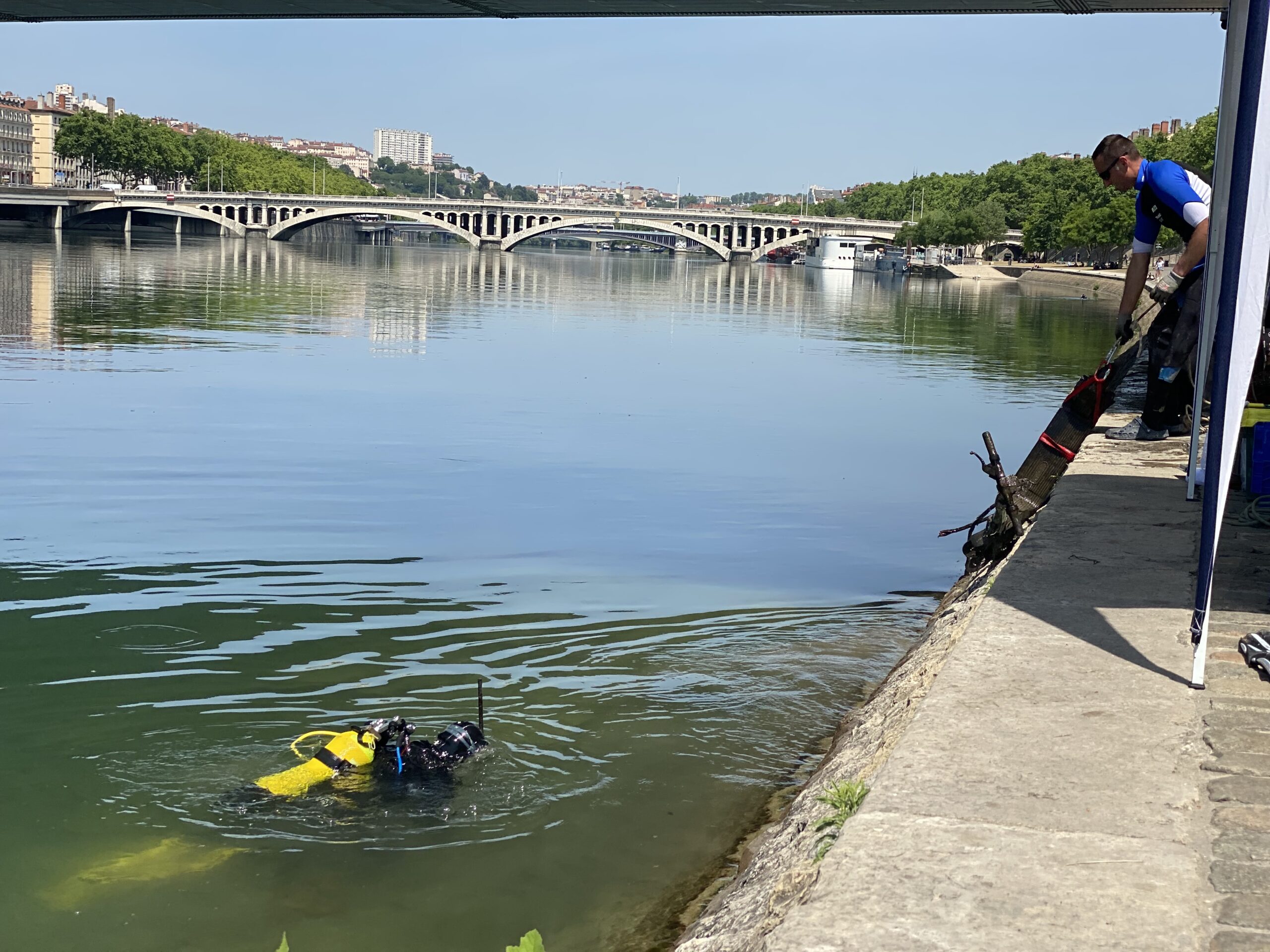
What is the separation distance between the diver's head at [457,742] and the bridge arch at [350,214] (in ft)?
365

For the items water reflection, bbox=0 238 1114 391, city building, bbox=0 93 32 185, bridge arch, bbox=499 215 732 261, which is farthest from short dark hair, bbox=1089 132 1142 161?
city building, bbox=0 93 32 185

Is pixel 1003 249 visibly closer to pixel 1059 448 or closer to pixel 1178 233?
pixel 1059 448

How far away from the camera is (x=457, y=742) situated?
5.52 m

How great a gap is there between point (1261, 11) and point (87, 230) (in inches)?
4720

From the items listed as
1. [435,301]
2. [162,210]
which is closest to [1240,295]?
[435,301]

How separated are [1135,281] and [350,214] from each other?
114278mm

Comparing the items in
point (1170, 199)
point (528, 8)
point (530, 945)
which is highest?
point (528, 8)

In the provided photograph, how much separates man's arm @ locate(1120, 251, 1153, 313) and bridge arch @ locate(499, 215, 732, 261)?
108102 millimetres

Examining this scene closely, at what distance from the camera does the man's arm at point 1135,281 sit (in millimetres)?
7715

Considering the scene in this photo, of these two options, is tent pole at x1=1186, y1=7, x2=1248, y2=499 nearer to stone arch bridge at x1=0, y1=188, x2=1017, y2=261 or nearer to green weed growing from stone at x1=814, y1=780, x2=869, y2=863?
green weed growing from stone at x1=814, y1=780, x2=869, y2=863

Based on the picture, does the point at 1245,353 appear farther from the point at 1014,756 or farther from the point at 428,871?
the point at 428,871

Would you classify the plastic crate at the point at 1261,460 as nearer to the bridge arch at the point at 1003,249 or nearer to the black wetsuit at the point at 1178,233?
the black wetsuit at the point at 1178,233

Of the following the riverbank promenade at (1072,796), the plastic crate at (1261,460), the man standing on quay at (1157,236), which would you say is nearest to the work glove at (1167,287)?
the man standing on quay at (1157,236)

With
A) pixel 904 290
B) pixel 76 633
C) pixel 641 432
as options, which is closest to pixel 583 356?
pixel 641 432
